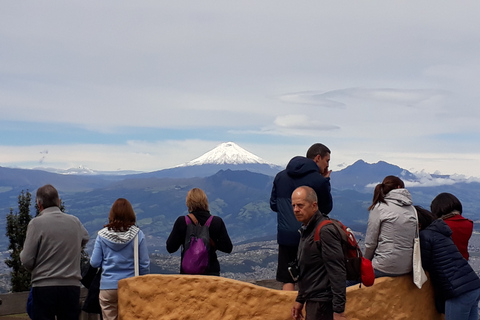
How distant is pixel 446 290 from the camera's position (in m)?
5.84

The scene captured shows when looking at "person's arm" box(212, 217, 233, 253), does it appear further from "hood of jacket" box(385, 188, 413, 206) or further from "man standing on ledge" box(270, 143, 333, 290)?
"hood of jacket" box(385, 188, 413, 206)

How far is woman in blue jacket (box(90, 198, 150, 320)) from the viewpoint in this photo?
5.89m

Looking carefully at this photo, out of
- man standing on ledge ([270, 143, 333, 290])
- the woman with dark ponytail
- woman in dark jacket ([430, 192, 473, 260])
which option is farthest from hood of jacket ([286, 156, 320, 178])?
woman in dark jacket ([430, 192, 473, 260])

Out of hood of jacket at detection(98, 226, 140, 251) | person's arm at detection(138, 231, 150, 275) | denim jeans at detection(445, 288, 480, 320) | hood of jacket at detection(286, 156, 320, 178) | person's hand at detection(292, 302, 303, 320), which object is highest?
hood of jacket at detection(286, 156, 320, 178)

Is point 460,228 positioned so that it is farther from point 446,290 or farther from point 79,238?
point 79,238

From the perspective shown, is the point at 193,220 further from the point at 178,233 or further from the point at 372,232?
the point at 372,232

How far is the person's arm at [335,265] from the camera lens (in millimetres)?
4250

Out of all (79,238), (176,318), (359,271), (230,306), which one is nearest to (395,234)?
(359,271)

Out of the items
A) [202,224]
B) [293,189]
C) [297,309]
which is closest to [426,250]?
[293,189]

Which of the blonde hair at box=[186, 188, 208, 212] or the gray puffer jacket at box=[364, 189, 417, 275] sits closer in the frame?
the gray puffer jacket at box=[364, 189, 417, 275]

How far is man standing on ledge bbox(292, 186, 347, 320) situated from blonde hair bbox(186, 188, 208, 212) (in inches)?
66.7

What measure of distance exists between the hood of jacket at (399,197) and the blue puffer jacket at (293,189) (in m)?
0.64

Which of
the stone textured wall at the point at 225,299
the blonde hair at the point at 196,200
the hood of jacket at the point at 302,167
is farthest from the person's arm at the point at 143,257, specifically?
the hood of jacket at the point at 302,167

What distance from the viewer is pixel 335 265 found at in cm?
427
